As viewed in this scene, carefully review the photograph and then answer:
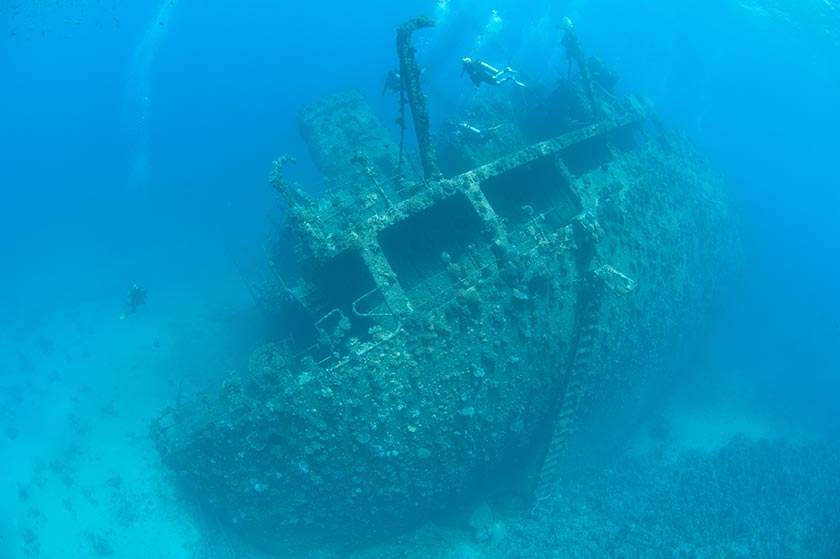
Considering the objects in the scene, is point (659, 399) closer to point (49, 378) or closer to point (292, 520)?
point (292, 520)

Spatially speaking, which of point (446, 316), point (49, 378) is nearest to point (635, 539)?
point (446, 316)

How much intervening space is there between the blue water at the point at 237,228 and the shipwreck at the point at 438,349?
309 centimetres

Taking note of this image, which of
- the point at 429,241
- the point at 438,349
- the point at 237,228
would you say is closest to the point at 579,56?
the point at 429,241

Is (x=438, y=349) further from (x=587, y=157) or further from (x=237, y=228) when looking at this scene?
(x=237, y=228)

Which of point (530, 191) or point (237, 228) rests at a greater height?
point (237, 228)

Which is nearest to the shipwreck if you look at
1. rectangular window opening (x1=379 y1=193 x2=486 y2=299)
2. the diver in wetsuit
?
rectangular window opening (x1=379 y1=193 x2=486 y2=299)

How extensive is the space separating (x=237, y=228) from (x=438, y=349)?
60.0ft

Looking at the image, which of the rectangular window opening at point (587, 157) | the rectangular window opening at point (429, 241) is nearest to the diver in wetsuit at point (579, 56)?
the rectangular window opening at point (587, 157)

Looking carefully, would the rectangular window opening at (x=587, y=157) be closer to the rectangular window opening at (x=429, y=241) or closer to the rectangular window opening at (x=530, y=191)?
the rectangular window opening at (x=530, y=191)

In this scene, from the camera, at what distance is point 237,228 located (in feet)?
75.9

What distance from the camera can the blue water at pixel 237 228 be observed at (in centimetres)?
1532

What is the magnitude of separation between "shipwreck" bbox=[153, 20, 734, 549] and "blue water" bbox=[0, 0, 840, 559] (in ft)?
10.1

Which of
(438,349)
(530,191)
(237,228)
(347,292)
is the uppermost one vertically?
(237,228)

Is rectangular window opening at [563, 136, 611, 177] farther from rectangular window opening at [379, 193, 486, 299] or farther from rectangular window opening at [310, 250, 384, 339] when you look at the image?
rectangular window opening at [310, 250, 384, 339]
